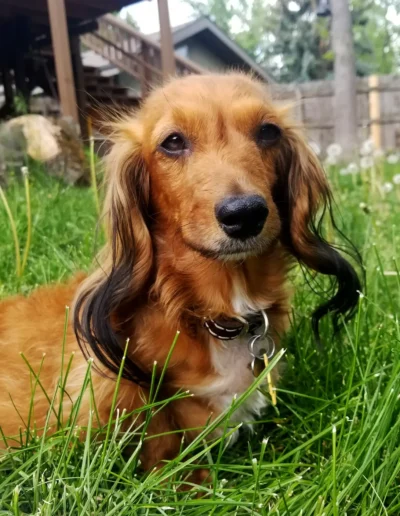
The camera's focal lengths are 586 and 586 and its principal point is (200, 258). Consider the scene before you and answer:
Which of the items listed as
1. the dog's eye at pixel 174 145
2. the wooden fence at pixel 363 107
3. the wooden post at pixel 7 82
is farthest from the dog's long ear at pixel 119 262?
the wooden fence at pixel 363 107

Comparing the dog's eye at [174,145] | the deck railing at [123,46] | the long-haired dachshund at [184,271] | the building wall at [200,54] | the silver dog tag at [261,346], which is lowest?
the silver dog tag at [261,346]

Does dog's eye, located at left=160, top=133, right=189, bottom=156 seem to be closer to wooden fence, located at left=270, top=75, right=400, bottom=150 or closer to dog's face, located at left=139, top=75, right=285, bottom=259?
dog's face, located at left=139, top=75, right=285, bottom=259

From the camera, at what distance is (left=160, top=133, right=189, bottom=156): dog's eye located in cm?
146

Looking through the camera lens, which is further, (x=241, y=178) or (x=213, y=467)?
(x=241, y=178)

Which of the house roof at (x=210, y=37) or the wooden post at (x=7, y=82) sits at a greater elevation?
the house roof at (x=210, y=37)

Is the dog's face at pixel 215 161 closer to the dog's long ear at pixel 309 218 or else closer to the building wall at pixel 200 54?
the dog's long ear at pixel 309 218

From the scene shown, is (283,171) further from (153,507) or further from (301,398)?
(153,507)

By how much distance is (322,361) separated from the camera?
68.9 inches

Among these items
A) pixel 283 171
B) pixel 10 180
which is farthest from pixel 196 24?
pixel 283 171

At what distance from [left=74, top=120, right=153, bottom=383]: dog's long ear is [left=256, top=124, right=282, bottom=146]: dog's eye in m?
0.33

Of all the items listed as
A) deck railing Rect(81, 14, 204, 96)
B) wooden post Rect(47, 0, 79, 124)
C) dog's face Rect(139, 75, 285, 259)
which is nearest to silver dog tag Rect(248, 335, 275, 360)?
dog's face Rect(139, 75, 285, 259)

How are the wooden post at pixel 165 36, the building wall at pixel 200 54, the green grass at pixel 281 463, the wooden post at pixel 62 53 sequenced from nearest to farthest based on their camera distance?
1. the green grass at pixel 281 463
2. the wooden post at pixel 62 53
3. the wooden post at pixel 165 36
4. the building wall at pixel 200 54

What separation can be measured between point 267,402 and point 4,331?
0.81m

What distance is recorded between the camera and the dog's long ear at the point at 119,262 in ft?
4.75
